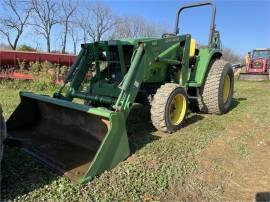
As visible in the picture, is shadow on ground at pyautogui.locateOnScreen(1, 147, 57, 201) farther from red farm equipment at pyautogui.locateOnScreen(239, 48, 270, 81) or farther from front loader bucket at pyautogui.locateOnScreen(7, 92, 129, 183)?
red farm equipment at pyautogui.locateOnScreen(239, 48, 270, 81)

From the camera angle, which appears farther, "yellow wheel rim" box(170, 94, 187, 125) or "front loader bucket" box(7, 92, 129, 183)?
"yellow wheel rim" box(170, 94, 187, 125)

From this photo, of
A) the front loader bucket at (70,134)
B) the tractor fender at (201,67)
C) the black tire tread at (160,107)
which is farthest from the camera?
the tractor fender at (201,67)

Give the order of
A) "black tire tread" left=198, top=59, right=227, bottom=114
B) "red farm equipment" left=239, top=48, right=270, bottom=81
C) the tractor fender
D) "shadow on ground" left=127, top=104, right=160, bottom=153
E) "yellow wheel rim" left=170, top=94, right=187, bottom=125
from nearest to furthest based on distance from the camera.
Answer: "shadow on ground" left=127, top=104, right=160, bottom=153 < "yellow wheel rim" left=170, top=94, right=187, bottom=125 < the tractor fender < "black tire tread" left=198, top=59, right=227, bottom=114 < "red farm equipment" left=239, top=48, right=270, bottom=81

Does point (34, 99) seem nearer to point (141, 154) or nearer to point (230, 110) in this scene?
point (141, 154)

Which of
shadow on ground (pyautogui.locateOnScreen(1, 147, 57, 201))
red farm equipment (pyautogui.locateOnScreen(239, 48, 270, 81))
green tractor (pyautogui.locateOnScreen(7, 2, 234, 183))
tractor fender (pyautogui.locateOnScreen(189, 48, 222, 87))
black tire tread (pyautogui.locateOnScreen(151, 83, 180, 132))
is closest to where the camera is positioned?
shadow on ground (pyautogui.locateOnScreen(1, 147, 57, 201))

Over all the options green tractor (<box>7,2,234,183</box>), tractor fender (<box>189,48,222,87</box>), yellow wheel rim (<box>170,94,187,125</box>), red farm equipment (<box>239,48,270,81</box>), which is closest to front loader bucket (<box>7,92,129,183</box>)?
green tractor (<box>7,2,234,183</box>)

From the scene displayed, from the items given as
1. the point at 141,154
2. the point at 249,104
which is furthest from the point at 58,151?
the point at 249,104

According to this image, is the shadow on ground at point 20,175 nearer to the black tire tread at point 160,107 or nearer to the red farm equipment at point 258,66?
the black tire tread at point 160,107

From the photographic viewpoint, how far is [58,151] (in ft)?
13.4

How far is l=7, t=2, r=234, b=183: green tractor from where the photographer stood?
3766mm

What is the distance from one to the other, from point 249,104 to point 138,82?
480cm

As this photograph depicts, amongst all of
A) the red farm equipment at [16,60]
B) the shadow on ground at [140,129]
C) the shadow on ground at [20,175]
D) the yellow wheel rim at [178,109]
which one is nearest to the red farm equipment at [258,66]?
the red farm equipment at [16,60]

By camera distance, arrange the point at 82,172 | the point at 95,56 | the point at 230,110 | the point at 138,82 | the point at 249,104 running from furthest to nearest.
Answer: the point at 249,104 → the point at 230,110 → the point at 95,56 → the point at 138,82 → the point at 82,172

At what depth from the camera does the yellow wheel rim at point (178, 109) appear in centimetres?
532
